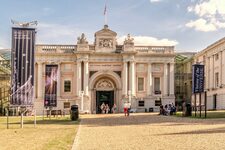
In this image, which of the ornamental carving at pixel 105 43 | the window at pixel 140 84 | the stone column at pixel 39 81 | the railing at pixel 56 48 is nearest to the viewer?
the stone column at pixel 39 81

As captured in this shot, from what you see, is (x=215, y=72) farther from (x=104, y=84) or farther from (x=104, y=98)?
(x=104, y=98)

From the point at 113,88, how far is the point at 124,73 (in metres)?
3.99

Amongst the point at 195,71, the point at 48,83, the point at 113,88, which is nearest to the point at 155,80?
the point at 113,88

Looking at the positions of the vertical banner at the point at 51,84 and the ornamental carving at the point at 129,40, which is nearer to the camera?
the vertical banner at the point at 51,84

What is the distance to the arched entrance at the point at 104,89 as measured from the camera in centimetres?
6862

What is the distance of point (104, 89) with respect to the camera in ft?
232

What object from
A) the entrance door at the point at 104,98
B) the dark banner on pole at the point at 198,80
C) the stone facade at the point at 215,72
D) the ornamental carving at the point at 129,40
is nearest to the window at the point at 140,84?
the entrance door at the point at 104,98

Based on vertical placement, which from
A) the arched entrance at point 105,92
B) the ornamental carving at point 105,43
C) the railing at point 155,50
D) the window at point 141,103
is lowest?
the window at point 141,103

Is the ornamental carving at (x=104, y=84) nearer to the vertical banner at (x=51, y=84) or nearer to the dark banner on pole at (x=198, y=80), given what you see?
the dark banner on pole at (x=198, y=80)

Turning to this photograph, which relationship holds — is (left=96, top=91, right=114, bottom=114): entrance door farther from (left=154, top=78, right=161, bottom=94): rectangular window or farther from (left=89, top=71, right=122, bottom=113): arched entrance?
(left=154, top=78, right=161, bottom=94): rectangular window

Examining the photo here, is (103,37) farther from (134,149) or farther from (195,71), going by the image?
(134,149)

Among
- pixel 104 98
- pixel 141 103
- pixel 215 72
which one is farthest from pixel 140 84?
pixel 215 72

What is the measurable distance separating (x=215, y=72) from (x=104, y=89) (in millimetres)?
18926

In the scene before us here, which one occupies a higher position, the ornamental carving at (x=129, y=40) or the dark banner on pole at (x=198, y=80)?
the ornamental carving at (x=129, y=40)
